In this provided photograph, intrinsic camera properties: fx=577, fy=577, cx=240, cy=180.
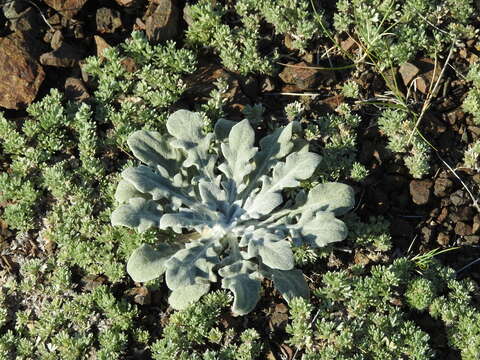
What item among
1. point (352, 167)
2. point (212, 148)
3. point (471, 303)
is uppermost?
point (212, 148)

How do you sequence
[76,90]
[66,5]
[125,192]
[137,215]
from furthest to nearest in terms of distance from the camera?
1. [66,5]
2. [76,90]
3. [125,192]
4. [137,215]

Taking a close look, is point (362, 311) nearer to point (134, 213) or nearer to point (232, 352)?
point (232, 352)

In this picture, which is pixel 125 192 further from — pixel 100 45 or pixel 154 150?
pixel 100 45

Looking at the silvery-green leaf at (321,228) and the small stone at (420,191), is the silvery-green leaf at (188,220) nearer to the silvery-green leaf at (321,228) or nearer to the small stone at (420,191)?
the silvery-green leaf at (321,228)

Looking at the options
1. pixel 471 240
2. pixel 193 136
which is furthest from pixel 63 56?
pixel 471 240

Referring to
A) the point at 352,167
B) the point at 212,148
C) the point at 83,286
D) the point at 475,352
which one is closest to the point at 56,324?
the point at 83,286

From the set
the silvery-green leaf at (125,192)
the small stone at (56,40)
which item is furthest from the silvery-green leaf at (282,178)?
the small stone at (56,40)

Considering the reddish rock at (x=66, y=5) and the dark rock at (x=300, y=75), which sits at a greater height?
the reddish rock at (x=66, y=5)
